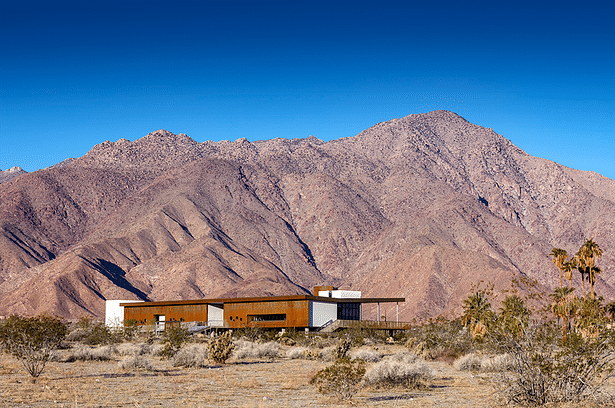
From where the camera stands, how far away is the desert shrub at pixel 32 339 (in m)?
26.1

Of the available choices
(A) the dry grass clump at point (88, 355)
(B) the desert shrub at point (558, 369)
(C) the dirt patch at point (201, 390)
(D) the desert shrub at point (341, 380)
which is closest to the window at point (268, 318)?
(A) the dry grass clump at point (88, 355)

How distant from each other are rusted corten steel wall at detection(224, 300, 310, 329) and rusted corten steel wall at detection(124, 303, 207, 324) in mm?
6056

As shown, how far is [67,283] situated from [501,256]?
100 meters

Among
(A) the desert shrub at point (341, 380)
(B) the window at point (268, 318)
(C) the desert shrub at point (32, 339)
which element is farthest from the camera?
(B) the window at point (268, 318)

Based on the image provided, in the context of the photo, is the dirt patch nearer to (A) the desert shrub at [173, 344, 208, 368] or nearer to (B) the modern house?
(A) the desert shrub at [173, 344, 208, 368]

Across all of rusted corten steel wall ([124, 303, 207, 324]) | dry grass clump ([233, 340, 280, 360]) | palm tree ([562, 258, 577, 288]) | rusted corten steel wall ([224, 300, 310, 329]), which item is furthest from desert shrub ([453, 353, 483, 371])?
rusted corten steel wall ([124, 303, 207, 324])

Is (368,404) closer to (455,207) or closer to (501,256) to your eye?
(501,256)

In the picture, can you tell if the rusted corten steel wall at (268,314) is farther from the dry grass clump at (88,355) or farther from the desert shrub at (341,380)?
the desert shrub at (341,380)

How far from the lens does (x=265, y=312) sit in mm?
74250

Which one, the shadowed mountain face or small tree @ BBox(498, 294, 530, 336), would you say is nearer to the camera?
small tree @ BBox(498, 294, 530, 336)

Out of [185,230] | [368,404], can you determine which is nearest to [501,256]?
[185,230]

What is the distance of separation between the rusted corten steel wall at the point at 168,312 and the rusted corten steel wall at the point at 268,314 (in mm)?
6056

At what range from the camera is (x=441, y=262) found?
13775cm

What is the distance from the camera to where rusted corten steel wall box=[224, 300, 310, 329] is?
72312 millimetres
